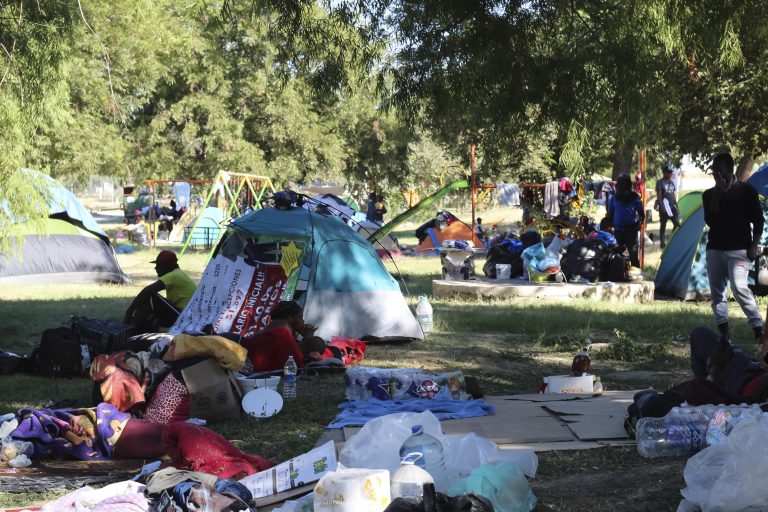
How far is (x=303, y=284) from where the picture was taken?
10.3 meters

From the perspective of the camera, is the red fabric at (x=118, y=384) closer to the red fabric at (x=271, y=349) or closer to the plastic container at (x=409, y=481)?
the red fabric at (x=271, y=349)

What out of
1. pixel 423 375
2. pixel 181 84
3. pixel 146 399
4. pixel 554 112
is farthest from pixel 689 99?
pixel 181 84

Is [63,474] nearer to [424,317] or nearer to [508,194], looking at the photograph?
[424,317]

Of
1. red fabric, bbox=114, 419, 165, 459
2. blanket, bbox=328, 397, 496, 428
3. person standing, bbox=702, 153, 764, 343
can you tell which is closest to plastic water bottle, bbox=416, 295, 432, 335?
person standing, bbox=702, 153, 764, 343

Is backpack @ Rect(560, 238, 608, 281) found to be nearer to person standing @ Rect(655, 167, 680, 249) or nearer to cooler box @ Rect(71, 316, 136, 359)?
person standing @ Rect(655, 167, 680, 249)

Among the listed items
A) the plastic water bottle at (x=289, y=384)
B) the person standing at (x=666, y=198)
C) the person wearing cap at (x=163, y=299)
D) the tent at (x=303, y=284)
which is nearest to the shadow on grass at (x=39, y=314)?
the person wearing cap at (x=163, y=299)

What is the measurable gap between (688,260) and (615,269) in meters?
1.05

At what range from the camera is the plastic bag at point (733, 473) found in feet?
13.2

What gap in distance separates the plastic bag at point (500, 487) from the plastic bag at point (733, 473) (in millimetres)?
705

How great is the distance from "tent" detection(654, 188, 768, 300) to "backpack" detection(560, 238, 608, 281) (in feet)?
3.28

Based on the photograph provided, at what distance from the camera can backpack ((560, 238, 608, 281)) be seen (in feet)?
46.3

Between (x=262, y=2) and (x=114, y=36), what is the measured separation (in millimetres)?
16875

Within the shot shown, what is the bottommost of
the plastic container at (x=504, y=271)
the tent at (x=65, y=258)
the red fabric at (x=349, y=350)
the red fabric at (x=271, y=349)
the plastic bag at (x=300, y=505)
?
the plastic bag at (x=300, y=505)

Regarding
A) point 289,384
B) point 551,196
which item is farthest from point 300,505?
point 551,196
